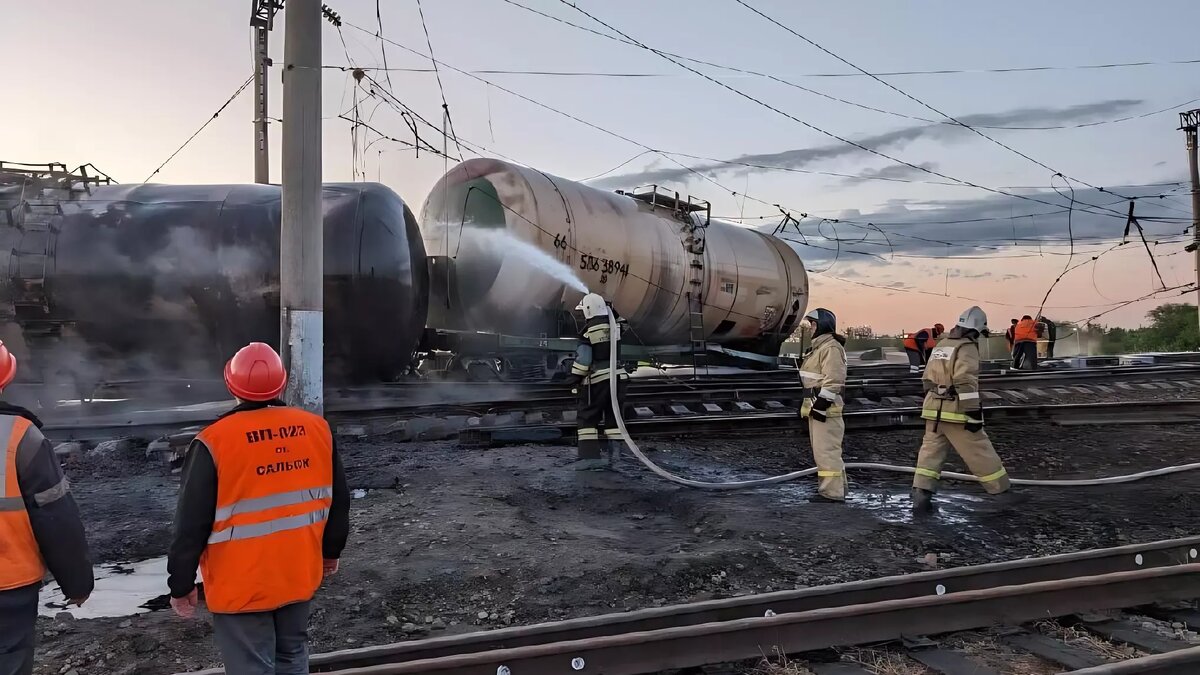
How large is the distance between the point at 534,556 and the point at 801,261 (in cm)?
1296

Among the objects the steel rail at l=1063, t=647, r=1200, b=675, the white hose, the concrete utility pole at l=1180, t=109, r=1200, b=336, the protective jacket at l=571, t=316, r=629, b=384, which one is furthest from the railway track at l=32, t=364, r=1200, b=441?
the concrete utility pole at l=1180, t=109, r=1200, b=336

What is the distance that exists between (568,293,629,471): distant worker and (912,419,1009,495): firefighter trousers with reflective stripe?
2.69 metres

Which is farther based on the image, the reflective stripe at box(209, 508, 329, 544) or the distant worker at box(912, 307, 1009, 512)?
the distant worker at box(912, 307, 1009, 512)

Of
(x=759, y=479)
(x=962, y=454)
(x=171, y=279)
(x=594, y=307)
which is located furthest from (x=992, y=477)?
(x=171, y=279)

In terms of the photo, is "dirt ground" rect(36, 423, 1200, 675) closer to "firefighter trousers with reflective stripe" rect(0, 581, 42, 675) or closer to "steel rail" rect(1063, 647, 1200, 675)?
"firefighter trousers with reflective stripe" rect(0, 581, 42, 675)

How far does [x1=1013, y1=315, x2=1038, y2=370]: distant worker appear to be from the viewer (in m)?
17.3

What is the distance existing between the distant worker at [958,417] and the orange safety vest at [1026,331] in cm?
1303

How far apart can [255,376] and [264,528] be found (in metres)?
0.47

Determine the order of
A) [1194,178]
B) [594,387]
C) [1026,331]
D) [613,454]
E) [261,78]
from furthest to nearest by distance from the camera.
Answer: [1194,178] < [1026,331] < [261,78] < [613,454] < [594,387]

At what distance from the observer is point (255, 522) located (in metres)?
2.27

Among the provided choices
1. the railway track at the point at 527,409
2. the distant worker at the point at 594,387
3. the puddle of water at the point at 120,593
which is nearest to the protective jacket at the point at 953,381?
the distant worker at the point at 594,387

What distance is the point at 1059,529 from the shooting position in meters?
5.54

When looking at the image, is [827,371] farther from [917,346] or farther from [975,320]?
[917,346]

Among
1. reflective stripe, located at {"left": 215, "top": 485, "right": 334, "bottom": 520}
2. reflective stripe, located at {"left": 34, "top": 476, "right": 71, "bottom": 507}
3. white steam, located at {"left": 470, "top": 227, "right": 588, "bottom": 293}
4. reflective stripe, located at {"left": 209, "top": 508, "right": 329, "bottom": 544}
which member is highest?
white steam, located at {"left": 470, "top": 227, "right": 588, "bottom": 293}
